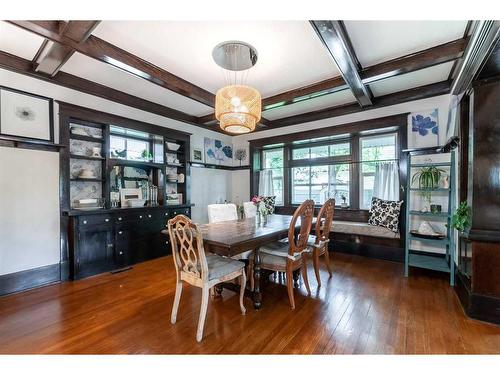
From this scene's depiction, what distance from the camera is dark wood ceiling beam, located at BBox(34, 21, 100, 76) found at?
6.11 feet

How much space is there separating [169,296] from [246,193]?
10.7 feet

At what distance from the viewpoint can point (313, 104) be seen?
4.06 metres

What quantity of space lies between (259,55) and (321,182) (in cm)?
292

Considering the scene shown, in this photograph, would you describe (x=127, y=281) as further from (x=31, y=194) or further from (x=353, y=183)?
(x=353, y=183)

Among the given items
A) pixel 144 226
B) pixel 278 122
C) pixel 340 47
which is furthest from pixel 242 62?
pixel 144 226

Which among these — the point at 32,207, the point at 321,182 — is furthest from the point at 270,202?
the point at 32,207

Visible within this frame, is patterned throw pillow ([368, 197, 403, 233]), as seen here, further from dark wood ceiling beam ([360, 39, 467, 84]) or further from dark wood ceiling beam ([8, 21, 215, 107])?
dark wood ceiling beam ([8, 21, 215, 107])

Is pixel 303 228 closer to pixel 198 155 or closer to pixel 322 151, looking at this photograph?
pixel 322 151

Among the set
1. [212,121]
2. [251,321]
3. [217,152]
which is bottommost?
[251,321]

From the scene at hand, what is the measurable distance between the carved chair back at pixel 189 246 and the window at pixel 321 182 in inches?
133

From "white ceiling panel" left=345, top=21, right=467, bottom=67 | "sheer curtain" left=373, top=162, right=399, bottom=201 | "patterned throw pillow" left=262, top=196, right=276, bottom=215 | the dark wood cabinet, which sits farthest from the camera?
"patterned throw pillow" left=262, top=196, right=276, bottom=215

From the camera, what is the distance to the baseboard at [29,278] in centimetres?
252

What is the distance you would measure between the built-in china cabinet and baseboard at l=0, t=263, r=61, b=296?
4.6 inches

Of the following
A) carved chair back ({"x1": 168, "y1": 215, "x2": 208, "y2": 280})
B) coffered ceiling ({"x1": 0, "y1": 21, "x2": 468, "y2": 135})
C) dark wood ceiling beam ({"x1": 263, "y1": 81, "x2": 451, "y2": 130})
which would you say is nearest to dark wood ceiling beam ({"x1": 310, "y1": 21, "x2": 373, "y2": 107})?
coffered ceiling ({"x1": 0, "y1": 21, "x2": 468, "y2": 135})
